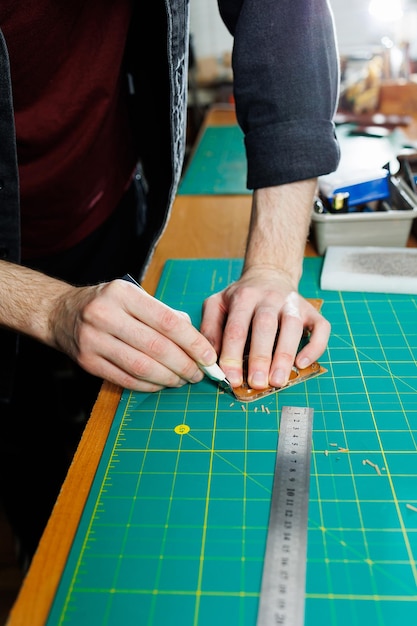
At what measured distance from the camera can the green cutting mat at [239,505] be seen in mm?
580

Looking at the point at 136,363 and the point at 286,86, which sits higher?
the point at 286,86

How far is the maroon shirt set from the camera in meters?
1.08

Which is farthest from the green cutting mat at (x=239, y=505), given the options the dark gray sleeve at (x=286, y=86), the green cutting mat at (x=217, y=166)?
the green cutting mat at (x=217, y=166)

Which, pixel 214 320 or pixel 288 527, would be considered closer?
pixel 288 527

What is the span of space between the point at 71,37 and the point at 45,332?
26.1 inches

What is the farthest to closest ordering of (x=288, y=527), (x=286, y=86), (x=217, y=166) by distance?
1. (x=217, y=166)
2. (x=286, y=86)
3. (x=288, y=527)

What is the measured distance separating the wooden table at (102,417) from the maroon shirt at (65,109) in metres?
0.25

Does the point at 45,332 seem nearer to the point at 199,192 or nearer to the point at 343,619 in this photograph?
the point at 343,619

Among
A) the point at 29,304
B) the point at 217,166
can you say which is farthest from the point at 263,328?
the point at 217,166

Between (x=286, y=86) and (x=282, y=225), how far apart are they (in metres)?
0.28

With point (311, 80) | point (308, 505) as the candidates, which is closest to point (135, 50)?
point (311, 80)

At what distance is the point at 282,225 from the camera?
111cm

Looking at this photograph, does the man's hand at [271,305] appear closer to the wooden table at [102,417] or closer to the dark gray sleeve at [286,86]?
the dark gray sleeve at [286,86]

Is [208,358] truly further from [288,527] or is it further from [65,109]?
[65,109]
